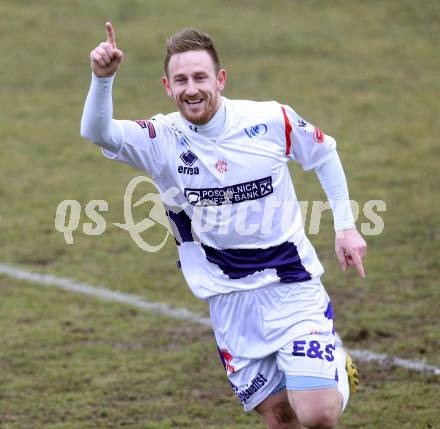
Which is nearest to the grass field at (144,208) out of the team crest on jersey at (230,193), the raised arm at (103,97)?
the team crest on jersey at (230,193)

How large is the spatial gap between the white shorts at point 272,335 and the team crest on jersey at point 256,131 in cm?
78

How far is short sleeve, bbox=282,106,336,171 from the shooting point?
212 inches

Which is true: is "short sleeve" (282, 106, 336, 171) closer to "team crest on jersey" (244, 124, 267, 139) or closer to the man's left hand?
"team crest on jersey" (244, 124, 267, 139)

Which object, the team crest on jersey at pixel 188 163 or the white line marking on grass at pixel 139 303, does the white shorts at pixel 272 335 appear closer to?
the team crest on jersey at pixel 188 163

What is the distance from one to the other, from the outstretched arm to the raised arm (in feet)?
3.84

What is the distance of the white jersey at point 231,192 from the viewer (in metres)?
5.21

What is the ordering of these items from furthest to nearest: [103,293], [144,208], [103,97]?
[144,208]
[103,293]
[103,97]

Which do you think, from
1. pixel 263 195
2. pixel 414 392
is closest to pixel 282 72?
pixel 414 392

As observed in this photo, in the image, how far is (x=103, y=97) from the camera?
487 centimetres

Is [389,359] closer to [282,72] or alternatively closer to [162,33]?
[282,72]

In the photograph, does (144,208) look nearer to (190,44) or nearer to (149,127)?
(149,127)

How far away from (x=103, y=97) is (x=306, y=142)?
1.16 meters

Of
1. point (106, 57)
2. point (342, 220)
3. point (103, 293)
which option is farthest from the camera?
point (103, 293)

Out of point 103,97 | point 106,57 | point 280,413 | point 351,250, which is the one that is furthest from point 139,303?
point 106,57
